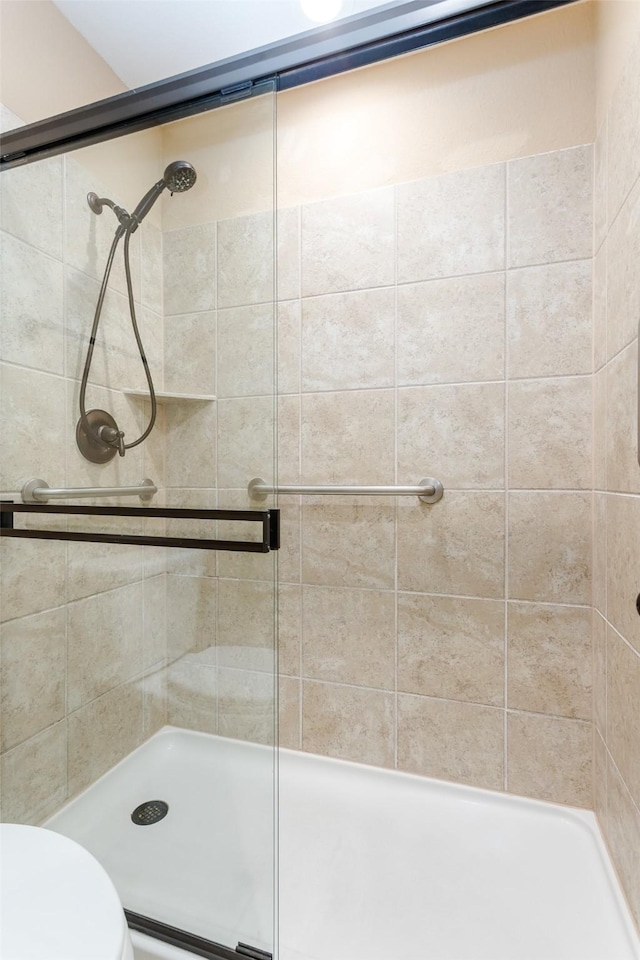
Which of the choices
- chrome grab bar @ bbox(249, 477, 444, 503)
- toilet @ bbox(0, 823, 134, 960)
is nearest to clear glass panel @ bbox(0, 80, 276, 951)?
toilet @ bbox(0, 823, 134, 960)

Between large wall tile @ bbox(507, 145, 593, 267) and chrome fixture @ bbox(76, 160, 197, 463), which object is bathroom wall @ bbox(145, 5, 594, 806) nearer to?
large wall tile @ bbox(507, 145, 593, 267)

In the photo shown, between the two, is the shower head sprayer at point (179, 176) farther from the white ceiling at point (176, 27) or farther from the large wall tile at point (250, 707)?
the large wall tile at point (250, 707)

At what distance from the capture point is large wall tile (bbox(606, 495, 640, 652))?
0.94 meters

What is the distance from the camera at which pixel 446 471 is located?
1360 mm

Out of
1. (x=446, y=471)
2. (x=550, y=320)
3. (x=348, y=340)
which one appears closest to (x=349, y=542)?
(x=446, y=471)

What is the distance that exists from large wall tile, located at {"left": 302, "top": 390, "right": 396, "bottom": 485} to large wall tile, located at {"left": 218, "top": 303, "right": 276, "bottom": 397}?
0.57m

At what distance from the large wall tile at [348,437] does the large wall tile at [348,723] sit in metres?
0.64

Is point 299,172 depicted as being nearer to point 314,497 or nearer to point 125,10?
point 125,10

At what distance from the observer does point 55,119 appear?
1.05 metres

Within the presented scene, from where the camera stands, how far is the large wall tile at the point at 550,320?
1241 mm

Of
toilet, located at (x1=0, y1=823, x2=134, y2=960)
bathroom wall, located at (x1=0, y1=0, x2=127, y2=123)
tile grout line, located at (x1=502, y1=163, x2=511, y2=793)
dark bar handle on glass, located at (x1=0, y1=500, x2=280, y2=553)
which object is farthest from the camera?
tile grout line, located at (x1=502, y1=163, x2=511, y2=793)

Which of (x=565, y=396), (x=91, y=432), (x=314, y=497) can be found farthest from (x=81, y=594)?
(x=565, y=396)

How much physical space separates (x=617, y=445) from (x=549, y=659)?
23.3 inches

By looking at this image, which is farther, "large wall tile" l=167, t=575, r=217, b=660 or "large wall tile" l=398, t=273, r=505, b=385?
"large wall tile" l=398, t=273, r=505, b=385
